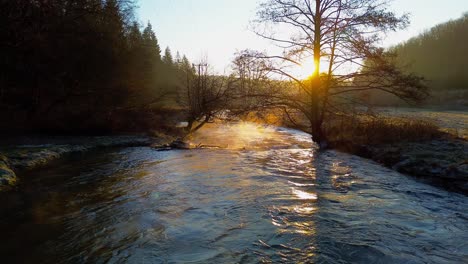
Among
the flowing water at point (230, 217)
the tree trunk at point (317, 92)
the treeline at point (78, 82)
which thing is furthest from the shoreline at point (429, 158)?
the treeline at point (78, 82)

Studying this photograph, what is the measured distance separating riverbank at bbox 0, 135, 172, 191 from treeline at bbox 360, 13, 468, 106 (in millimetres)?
46049

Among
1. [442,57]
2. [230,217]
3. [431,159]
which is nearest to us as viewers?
[230,217]

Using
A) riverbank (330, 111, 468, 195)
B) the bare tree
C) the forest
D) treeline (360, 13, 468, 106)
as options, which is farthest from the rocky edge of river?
treeline (360, 13, 468, 106)

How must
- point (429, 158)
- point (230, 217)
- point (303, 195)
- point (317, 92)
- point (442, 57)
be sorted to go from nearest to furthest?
point (230, 217)
point (303, 195)
point (429, 158)
point (317, 92)
point (442, 57)

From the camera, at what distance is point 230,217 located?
6355 millimetres

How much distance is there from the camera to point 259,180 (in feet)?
30.4

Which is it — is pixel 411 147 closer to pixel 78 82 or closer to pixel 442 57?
pixel 78 82

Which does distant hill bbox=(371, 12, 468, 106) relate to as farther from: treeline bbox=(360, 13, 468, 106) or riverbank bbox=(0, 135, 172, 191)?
riverbank bbox=(0, 135, 172, 191)

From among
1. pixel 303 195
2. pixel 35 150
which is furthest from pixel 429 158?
pixel 35 150

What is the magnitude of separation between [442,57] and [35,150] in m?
70.2

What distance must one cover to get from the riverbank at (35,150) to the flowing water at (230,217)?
59 cm

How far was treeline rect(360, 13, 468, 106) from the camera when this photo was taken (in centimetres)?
5616

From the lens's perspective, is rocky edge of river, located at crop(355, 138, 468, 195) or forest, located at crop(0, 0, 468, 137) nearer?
rocky edge of river, located at crop(355, 138, 468, 195)

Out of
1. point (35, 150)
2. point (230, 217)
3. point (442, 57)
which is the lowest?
point (230, 217)
